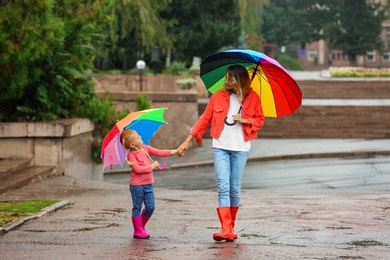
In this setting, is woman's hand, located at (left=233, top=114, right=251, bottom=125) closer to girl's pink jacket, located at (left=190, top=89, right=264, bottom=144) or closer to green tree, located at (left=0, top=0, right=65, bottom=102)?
girl's pink jacket, located at (left=190, top=89, right=264, bottom=144)

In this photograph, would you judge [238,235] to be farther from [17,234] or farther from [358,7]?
[358,7]

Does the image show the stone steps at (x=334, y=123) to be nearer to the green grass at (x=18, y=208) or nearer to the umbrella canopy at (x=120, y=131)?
the green grass at (x=18, y=208)

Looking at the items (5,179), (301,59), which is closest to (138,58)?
(5,179)

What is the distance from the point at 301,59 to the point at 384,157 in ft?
294

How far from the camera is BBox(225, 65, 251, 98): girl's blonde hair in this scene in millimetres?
9859

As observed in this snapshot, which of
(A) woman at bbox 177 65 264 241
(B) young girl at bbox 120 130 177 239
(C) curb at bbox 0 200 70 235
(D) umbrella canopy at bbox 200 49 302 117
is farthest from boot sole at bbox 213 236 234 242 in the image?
(C) curb at bbox 0 200 70 235

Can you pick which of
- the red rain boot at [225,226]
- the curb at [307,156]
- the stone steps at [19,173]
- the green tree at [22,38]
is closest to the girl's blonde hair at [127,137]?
the red rain boot at [225,226]

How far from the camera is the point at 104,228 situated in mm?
10703

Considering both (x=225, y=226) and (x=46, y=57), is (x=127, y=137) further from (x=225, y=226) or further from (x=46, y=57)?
(x=46, y=57)

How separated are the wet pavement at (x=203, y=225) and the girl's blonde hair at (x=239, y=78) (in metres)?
1.33

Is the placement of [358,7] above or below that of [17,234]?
above

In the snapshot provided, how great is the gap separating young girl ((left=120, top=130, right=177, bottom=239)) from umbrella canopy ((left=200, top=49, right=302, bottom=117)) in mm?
1159

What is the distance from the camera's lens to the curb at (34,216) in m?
10.4

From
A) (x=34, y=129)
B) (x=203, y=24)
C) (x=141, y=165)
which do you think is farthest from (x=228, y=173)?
(x=203, y=24)
